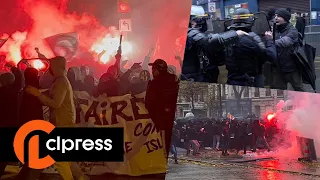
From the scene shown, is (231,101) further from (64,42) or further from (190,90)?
(64,42)

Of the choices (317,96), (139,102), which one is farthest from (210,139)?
(317,96)

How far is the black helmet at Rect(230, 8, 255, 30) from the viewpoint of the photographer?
88.5 inches

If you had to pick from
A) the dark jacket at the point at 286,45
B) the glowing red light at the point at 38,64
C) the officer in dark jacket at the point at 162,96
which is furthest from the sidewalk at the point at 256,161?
the glowing red light at the point at 38,64

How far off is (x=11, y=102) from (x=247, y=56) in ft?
4.08

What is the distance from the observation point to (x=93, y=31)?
221 centimetres

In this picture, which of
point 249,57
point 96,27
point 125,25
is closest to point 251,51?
point 249,57

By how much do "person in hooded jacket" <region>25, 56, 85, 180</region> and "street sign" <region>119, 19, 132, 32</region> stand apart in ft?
1.09

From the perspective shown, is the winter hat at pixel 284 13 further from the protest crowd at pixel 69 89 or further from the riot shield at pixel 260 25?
the protest crowd at pixel 69 89

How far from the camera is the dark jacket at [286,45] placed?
2.26 metres

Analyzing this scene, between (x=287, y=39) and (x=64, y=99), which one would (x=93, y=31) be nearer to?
(x=64, y=99)

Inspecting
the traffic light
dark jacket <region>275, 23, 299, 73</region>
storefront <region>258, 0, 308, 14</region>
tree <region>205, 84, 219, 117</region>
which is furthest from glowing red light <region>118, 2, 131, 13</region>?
dark jacket <region>275, 23, 299, 73</region>

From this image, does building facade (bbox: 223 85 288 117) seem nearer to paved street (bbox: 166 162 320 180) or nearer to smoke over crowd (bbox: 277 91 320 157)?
smoke over crowd (bbox: 277 91 320 157)

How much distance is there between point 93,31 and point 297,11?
1.04m

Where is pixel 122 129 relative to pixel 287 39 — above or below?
below
